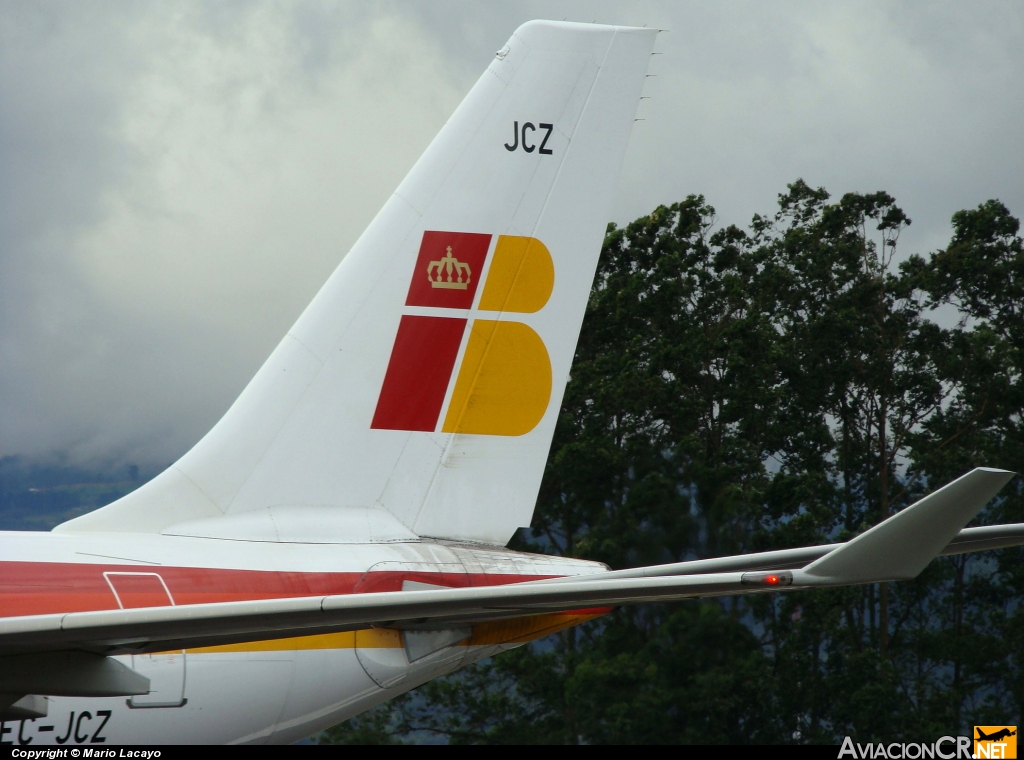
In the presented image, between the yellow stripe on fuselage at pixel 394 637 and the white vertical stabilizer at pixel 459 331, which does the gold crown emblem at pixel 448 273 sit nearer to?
the white vertical stabilizer at pixel 459 331

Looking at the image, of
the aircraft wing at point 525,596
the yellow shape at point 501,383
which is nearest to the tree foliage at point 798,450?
the yellow shape at point 501,383

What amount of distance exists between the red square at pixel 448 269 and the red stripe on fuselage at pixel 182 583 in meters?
1.78

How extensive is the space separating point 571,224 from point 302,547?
2.73m

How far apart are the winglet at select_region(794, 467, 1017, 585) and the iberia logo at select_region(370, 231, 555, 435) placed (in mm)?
3307

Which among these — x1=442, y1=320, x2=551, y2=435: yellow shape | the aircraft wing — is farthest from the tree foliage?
the aircraft wing

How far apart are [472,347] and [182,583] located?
93.8 inches

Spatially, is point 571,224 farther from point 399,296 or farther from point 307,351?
point 307,351

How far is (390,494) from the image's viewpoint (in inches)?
237

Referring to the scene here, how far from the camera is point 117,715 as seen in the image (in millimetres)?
4598

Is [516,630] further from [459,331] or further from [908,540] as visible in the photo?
[908,540]

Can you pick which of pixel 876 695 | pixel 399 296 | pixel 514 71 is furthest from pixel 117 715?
pixel 876 695

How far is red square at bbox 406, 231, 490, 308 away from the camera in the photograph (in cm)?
628

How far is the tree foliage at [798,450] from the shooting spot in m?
17.0

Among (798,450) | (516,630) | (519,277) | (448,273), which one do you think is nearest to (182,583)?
(516,630)
